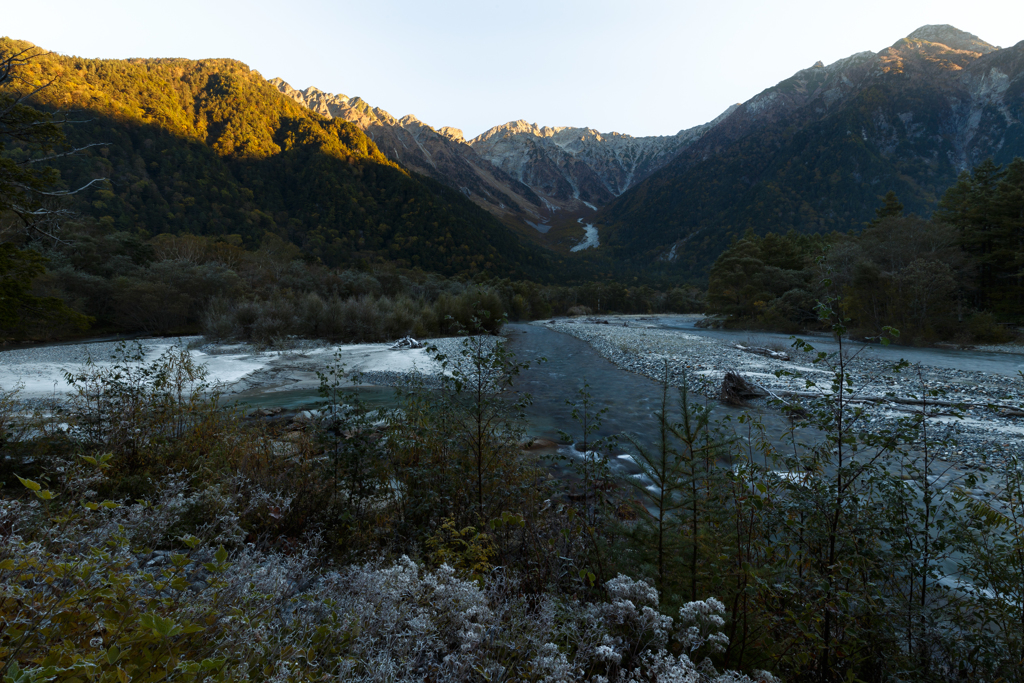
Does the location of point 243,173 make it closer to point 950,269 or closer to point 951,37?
point 950,269

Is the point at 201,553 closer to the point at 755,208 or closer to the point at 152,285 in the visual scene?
the point at 152,285

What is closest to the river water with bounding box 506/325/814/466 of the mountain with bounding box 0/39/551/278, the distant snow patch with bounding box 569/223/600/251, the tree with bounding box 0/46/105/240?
the tree with bounding box 0/46/105/240

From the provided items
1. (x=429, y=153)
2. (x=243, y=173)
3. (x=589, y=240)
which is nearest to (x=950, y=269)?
(x=243, y=173)

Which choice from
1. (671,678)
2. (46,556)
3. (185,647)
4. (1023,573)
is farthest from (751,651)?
(46,556)

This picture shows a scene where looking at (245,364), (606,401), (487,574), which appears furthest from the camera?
(245,364)

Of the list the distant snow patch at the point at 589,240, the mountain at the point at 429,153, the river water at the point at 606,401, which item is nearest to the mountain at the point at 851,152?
the distant snow patch at the point at 589,240
